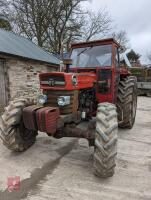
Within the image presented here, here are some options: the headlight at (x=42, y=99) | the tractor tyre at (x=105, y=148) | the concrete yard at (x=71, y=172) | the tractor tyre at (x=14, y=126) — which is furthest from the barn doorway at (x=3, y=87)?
the tractor tyre at (x=105, y=148)

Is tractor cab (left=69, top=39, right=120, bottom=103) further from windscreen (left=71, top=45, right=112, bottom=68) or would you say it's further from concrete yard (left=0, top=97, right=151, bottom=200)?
concrete yard (left=0, top=97, right=151, bottom=200)

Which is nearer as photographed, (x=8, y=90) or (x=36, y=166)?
(x=36, y=166)

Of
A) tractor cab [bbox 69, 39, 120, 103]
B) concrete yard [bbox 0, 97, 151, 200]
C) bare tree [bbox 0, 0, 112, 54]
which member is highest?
bare tree [bbox 0, 0, 112, 54]

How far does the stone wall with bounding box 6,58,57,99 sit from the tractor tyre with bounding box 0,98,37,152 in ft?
18.0

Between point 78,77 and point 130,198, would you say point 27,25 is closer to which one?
point 78,77

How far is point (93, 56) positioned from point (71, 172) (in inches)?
103

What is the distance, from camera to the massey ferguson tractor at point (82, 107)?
3.49 m

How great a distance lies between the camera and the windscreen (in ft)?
16.8

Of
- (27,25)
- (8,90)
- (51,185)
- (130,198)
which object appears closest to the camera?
(130,198)

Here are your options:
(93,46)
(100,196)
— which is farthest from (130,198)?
(93,46)

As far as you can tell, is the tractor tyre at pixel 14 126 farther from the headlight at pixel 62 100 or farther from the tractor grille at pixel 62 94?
the headlight at pixel 62 100

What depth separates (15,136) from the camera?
4.21 m

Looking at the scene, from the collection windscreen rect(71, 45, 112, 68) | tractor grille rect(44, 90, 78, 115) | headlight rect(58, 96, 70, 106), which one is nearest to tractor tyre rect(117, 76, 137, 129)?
windscreen rect(71, 45, 112, 68)

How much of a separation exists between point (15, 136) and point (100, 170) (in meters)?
1.66
